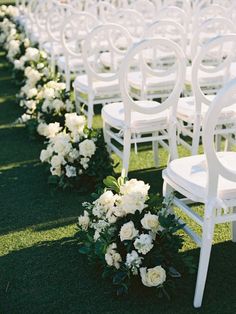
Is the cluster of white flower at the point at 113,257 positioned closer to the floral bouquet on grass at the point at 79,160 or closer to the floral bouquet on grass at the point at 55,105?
the floral bouquet on grass at the point at 79,160

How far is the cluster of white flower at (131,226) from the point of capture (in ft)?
10.3

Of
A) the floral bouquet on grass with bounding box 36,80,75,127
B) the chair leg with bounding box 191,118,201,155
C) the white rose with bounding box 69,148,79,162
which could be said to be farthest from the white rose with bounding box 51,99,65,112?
the chair leg with bounding box 191,118,201,155

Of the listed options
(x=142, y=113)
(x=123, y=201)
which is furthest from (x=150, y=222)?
(x=142, y=113)

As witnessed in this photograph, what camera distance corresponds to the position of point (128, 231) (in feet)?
10.4

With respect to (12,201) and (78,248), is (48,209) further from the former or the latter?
(78,248)

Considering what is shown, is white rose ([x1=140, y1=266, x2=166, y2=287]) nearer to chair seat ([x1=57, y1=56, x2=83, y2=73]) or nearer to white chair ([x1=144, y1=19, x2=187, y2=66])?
white chair ([x1=144, y1=19, x2=187, y2=66])

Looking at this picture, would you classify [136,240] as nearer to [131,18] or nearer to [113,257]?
[113,257]

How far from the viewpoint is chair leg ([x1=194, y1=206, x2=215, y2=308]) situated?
296 centimetres

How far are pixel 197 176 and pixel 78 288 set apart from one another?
97cm

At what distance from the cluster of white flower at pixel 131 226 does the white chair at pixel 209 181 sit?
0.67 ft

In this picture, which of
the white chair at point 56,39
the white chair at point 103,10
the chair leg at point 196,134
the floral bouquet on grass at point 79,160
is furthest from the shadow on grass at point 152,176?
the white chair at point 56,39

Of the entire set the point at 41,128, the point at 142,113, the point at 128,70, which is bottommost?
the point at 41,128

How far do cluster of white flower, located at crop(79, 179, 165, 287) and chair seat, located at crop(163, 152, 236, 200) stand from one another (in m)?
0.23

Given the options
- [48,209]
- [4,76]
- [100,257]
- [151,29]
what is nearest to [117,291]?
[100,257]
